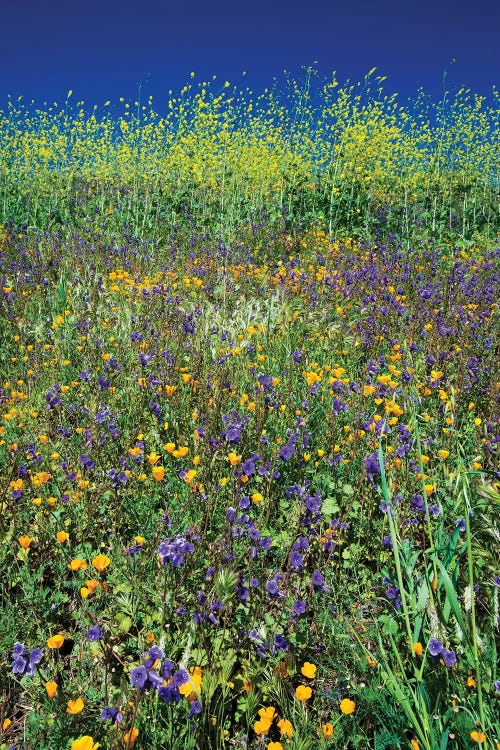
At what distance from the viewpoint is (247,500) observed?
6.36 ft

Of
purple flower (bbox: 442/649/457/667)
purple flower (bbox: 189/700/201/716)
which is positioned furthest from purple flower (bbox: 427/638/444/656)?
purple flower (bbox: 189/700/201/716)

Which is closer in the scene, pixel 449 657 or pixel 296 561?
pixel 449 657

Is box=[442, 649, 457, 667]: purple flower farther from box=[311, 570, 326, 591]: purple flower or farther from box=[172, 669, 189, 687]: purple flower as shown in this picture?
box=[172, 669, 189, 687]: purple flower

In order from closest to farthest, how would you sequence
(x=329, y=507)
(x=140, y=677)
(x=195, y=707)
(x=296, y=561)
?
1. (x=140, y=677)
2. (x=195, y=707)
3. (x=296, y=561)
4. (x=329, y=507)

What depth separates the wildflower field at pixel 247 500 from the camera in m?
1.45

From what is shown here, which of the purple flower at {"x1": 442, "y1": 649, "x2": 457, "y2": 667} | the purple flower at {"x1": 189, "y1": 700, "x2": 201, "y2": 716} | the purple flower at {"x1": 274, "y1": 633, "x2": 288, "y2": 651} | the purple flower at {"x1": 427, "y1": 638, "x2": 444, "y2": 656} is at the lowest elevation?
the purple flower at {"x1": 274, "y1": 633, "x2": 288, "y2": 651}

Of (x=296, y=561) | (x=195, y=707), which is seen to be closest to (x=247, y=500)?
(x=296, y=561)

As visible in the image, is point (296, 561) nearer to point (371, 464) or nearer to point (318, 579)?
point (318, 579)

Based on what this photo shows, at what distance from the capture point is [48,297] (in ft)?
15.8

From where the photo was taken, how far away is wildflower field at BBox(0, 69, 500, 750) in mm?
1454

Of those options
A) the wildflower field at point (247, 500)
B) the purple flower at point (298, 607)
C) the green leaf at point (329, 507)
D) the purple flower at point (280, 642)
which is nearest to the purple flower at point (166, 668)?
the wildflower field at point (247, 500)

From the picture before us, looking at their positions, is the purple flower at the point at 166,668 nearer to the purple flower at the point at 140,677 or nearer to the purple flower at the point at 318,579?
the purple flower at the point at 140,677

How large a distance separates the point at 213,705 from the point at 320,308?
354 centimetres

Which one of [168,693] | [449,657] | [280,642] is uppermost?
[168,693]
